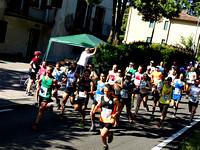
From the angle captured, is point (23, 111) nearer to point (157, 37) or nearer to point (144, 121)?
point (144, 121)

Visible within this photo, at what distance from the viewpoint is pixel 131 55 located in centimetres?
1948

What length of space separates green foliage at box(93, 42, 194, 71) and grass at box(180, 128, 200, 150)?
8.76 meters

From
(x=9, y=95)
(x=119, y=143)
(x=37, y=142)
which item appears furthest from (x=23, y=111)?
(x=119, y=143)

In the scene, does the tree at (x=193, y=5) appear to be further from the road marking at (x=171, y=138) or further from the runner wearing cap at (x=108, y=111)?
the runner wearing cap at (x=108, y=111)

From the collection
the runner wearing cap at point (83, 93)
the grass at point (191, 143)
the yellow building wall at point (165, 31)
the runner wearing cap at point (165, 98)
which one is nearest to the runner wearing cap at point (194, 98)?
the runner wearing cap at point (165, 98)

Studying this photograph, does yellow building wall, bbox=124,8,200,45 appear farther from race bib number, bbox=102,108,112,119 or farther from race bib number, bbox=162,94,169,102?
race bib number, bbox=102,108,112,119

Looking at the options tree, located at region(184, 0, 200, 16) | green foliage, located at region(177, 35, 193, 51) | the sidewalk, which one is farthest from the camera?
green foliage, located at region(177, 35, 193, 51)

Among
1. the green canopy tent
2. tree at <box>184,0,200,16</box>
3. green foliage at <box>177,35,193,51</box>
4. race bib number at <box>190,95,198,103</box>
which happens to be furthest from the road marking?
green foliage at <box>177,35,193,51</box>

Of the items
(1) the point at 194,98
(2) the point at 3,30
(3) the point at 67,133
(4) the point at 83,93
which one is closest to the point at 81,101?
(4) the point at 83,93

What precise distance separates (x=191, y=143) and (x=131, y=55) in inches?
476

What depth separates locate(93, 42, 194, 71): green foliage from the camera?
1691cm

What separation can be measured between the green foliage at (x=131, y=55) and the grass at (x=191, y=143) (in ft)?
28.7

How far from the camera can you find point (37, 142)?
257 inches

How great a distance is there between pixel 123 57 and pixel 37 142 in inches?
494
